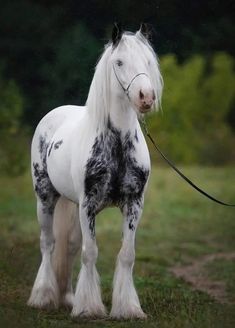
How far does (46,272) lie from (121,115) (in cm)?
153

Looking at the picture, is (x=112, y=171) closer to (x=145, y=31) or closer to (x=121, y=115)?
(x=121, y=115)

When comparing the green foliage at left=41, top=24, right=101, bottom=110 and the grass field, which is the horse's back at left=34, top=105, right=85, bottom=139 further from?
the green foliage at left=41, top=24, right=101, bottom=110

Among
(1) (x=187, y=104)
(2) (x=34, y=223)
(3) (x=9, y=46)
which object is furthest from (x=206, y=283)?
(1) (x=187, y=104)

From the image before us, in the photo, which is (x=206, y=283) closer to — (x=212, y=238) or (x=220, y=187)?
(x=212, y=238)

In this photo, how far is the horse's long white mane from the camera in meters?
6.82

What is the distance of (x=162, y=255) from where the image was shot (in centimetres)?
1152

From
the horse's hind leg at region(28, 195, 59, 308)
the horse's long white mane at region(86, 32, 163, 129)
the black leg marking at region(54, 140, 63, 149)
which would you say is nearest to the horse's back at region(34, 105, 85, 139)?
the black leg marking at region(54, 140, 63, 149)

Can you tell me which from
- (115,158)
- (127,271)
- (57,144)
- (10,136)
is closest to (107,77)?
(115,158)

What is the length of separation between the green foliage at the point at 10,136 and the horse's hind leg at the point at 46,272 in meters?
8.18

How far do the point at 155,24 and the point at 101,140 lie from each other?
4.74m

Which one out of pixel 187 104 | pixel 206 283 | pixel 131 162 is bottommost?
pixel 206 283

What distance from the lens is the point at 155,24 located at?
1141cm

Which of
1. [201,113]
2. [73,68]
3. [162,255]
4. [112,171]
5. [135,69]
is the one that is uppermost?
[201,113]

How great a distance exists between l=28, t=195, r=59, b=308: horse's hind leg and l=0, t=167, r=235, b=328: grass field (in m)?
0.12
